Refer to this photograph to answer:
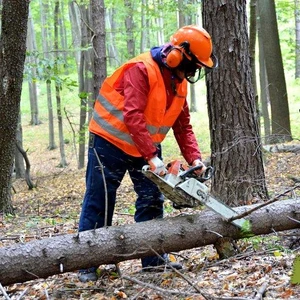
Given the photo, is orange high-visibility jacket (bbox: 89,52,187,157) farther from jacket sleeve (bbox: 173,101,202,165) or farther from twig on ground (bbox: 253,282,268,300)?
twig on ground (bbox: 253,282,268,300)

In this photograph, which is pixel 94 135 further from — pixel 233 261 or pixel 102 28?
pixel 102 28

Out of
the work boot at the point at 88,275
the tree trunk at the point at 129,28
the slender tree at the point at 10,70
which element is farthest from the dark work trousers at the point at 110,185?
the tree trunk at the point at 129,28

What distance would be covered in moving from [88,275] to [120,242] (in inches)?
20.8

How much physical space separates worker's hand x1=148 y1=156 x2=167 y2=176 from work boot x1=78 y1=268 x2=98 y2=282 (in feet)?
3.34

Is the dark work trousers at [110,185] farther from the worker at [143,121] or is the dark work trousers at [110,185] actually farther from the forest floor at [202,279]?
the forest floor at [202,279]

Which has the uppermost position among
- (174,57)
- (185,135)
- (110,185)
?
(174,57)

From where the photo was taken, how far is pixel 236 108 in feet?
16.2

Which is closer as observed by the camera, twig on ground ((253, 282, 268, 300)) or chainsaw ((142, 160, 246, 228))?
twig on ground ((253, 282, 268, 300))

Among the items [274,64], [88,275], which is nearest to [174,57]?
[88,275]

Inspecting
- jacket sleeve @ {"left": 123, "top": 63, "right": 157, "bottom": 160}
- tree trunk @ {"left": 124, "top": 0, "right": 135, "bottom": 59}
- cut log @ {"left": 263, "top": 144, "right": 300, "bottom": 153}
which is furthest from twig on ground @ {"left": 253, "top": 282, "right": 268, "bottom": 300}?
tree trunk @ {"left": 124, "top": 0, "right": 135, "bottom": 59}

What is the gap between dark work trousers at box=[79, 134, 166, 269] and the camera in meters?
3.70

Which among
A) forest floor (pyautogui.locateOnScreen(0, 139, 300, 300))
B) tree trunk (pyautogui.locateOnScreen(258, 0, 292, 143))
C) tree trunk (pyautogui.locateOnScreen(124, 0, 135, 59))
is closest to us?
forest floor (pyautogui.locateOnScreen(0, 139, 300, 300))

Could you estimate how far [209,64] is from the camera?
138 inches

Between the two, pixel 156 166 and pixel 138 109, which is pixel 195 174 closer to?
pixel 156 166
